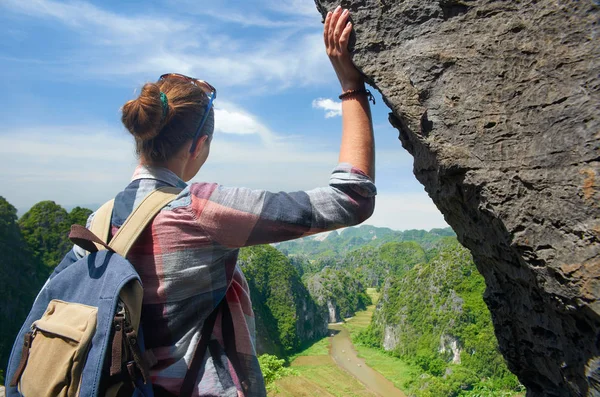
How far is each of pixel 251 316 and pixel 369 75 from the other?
4.48 ft

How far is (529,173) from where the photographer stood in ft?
5.86

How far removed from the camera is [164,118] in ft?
6.08

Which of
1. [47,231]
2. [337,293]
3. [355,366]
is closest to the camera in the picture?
[47,231]

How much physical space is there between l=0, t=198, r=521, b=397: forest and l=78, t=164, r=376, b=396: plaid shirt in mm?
17770

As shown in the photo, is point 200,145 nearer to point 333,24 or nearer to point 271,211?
point 271,211

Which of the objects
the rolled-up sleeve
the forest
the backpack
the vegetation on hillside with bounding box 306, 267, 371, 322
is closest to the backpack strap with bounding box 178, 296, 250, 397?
the backpack

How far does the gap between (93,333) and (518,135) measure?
6.26 ft

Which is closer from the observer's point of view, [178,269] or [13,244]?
[178,269]

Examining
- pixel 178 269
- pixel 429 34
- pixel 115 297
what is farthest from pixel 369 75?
pixel 115 297

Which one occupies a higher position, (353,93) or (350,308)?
(353,93)

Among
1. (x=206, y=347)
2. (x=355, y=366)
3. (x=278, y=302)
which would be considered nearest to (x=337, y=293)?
(x=278, y=302)

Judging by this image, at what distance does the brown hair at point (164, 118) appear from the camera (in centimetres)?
182

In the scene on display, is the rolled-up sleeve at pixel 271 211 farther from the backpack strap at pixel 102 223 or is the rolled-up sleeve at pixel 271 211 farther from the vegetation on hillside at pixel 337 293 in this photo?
the vegetation on hillside at pixel 337 293

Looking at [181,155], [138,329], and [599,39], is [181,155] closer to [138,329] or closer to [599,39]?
[138,329]
